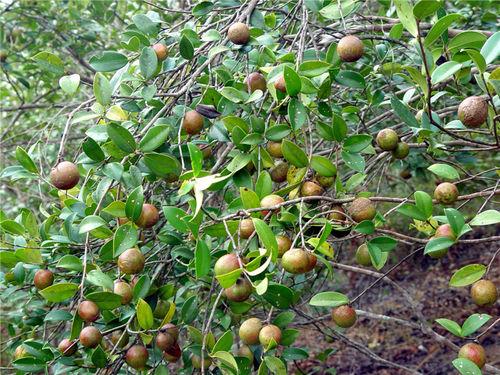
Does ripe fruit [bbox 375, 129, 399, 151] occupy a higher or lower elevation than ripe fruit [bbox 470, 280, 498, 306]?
higher

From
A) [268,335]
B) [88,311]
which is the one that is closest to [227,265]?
[268,335]

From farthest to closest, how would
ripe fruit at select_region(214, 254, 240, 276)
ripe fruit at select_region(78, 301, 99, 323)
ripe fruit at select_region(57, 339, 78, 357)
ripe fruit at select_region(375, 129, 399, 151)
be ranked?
ripe fruit at select_region(375, 129, 399, 151) < ripe fruit at select_region(57, 339, 78, 357) < ripe fruit at select_region(78, 301, 99, 323) < ripe fruit at select_region(214, 254, 240, 276)

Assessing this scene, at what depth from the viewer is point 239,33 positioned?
1.31 metres

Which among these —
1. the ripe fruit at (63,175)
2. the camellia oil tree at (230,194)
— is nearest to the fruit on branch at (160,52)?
the camellia oil tree at (230,194)

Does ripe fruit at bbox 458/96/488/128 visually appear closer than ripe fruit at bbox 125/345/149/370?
Yes

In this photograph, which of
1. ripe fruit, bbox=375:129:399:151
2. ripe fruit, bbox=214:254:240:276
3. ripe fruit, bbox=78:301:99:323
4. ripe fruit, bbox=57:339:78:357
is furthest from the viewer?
ripe fruit, bbox=375:129:399:151

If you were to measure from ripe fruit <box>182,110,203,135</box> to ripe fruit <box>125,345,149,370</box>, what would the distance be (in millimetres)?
494

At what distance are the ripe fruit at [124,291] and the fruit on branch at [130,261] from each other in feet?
0.18

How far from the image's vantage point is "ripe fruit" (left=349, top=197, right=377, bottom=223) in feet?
3.77

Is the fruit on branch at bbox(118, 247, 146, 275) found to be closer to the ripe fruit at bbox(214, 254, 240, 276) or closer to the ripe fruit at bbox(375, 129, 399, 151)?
the ripe fruit at bbox(214, 254, 240, 276)

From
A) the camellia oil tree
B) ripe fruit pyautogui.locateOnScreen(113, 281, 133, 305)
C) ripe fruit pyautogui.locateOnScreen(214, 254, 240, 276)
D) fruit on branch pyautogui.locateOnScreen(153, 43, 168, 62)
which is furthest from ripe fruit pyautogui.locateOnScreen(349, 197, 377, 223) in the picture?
fruit on branch pyautogui.locateOnScreen(153, 43, 168, 62)

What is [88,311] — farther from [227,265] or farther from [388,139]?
[388,139]

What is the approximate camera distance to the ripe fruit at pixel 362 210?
3.77ft

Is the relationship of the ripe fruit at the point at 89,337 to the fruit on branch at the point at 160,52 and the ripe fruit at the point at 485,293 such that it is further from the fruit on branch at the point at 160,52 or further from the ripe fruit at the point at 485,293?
the ripe fruit at the point at 485,293
